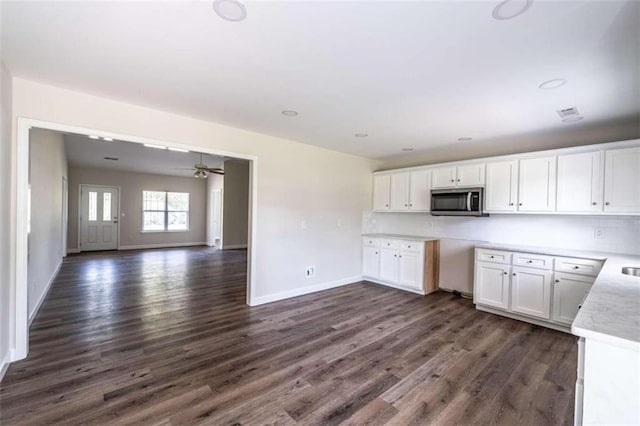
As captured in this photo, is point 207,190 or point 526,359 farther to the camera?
point 207,190

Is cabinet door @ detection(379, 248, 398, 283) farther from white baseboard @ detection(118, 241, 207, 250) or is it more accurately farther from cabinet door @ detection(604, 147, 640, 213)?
white baseboard @ detection(118, 241, 207, 250)

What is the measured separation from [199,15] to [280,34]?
46 cm

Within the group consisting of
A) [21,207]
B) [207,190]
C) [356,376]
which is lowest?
[356,376]

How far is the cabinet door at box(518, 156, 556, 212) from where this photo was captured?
3.62 meters

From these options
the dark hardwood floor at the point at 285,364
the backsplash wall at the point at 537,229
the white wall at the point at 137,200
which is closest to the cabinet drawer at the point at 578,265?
the backsplash wall at the point at 537,229

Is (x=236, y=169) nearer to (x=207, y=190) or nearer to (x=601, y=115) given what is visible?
(x=207, y=190)

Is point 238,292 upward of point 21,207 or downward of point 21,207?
downward

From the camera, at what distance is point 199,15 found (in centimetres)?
163

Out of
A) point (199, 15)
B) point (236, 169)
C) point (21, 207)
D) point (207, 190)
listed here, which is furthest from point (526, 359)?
point (207, 190)

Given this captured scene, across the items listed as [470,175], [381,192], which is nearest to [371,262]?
[381,192]

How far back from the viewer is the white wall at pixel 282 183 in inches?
110

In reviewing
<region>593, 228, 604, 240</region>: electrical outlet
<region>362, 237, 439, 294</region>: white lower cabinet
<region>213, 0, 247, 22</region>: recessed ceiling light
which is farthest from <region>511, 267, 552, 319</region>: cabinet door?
<region>213, 0, 247, 22</region>: recessed ceiling light

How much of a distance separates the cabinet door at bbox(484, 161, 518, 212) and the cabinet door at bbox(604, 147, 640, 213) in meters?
0.90

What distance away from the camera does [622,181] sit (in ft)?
10.3
